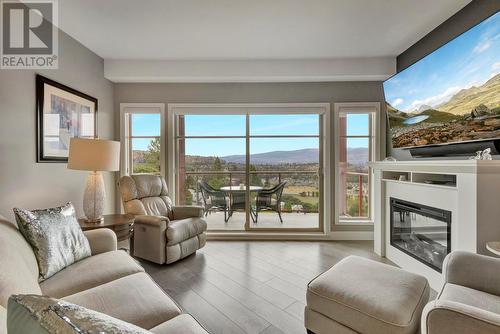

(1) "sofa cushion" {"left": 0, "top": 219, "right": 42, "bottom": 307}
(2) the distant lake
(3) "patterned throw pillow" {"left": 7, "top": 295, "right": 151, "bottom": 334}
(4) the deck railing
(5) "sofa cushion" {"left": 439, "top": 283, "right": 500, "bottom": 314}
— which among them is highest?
(2) the distant lake

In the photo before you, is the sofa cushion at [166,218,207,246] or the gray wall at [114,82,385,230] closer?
the sofa cushion at [166,218,207,246]

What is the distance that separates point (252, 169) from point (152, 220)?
177cm

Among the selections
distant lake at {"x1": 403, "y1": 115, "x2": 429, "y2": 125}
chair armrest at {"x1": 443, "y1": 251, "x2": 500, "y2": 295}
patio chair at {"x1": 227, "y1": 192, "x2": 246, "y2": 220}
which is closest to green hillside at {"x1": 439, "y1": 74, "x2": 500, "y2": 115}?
distant lake at {"x1": 403, "y1": 115, "x2": 429, "y2": 125}

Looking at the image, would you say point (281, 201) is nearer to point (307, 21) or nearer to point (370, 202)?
point (370, 202)

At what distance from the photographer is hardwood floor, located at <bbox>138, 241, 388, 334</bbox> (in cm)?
190

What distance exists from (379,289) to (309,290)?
1.38ft

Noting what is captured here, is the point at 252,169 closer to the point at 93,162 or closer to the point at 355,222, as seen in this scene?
the point at 355,222

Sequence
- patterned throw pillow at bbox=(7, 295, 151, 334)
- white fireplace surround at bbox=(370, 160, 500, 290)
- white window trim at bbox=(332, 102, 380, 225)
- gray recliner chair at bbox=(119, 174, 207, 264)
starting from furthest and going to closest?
white window trim at bbox=(332, 102, 380, 225)
gray recliner chair at bbox=(119, 174, 207, 264)
white fireplace surround at bbox=(370, 160, 500, 290)
patterned throw pillow at bbox=(7, 295, 151, 334)

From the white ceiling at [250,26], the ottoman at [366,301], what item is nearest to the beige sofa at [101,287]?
the ottoman at [366,301]

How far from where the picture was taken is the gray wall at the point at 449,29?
222 centimetres

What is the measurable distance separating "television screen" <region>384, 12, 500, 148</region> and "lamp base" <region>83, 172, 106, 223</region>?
351 centimetres

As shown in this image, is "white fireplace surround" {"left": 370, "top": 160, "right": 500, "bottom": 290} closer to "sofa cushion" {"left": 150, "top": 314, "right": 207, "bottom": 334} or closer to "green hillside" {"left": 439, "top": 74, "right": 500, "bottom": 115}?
"green hillside" {"left": 439, "top": 74, "right": 500, "bottom": 115}

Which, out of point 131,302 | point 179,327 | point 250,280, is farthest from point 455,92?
point 131,302

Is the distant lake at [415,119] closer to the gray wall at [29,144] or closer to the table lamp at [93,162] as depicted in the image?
Result: the table lamp at [93,162]
